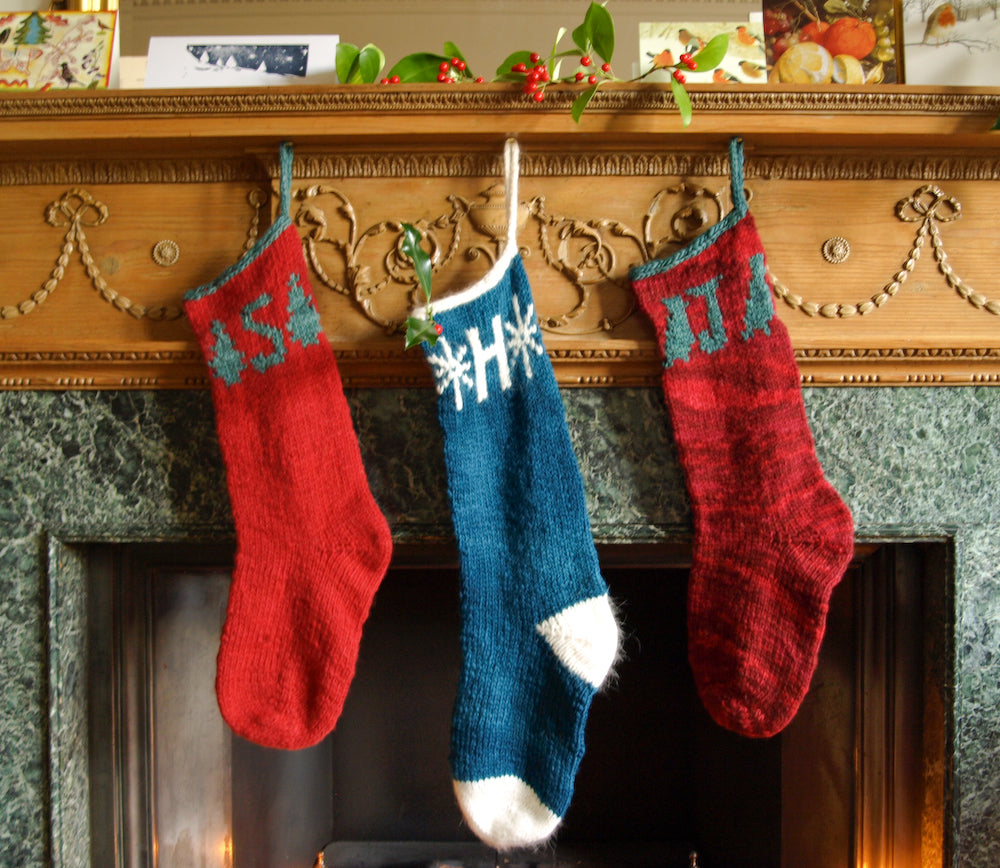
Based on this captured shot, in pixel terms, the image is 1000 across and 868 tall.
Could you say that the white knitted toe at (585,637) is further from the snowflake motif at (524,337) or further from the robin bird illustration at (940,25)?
the robin bird illustration at (940,25)

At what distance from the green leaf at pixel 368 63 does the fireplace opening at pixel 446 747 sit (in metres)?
0.78

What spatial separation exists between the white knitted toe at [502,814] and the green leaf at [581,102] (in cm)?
100

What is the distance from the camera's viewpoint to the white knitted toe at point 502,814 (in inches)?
41.4

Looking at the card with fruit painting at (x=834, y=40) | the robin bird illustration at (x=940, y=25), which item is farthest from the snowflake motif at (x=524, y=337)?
the robin bird illustration at (x=940, y=25)

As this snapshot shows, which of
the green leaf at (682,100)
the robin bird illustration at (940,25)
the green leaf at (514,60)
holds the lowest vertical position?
the green leaf at (682,100)

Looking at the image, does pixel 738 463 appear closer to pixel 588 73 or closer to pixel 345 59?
pixel 588 73

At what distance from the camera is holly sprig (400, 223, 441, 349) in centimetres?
103

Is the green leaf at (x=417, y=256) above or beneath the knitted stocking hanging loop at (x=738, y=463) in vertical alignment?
above

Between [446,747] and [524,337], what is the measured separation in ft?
3.11

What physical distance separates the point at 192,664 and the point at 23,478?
0.46 metres

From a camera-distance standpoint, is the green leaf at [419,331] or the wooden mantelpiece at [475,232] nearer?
the green leaf at [419,331]

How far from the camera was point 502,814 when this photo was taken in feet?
3.49

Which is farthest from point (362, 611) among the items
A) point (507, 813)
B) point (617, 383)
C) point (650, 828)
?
point (650, 828)

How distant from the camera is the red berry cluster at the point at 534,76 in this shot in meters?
1.06
